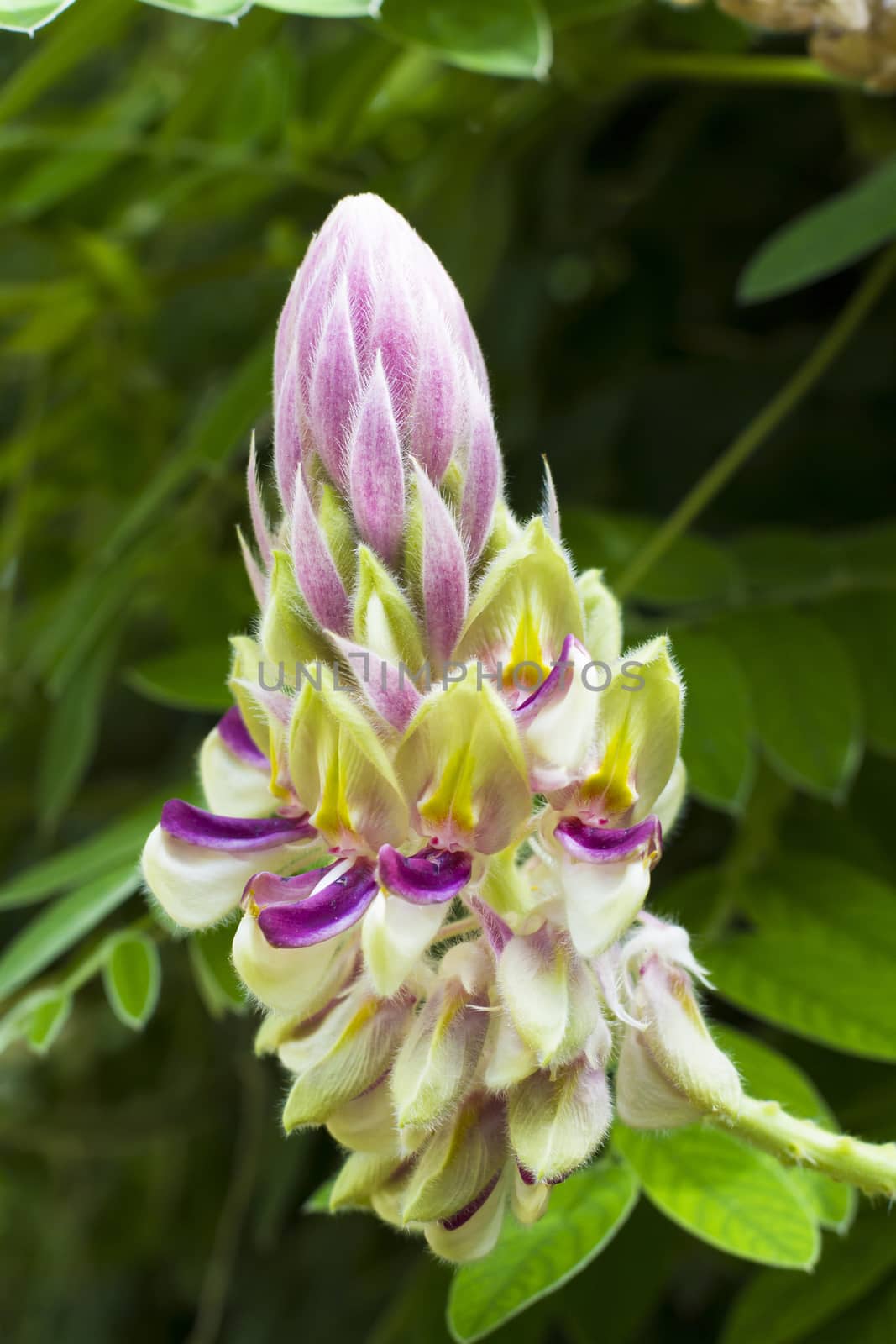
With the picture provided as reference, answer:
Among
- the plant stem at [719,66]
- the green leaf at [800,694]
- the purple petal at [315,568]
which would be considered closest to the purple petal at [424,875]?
the purple petal at [315,568]

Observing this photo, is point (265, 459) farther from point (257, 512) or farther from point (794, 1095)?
point (794, 1095)

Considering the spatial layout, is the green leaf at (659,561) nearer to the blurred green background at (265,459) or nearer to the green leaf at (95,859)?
the blurred green background at (265,459)

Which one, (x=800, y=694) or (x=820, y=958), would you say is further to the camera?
(x=800, y=694)

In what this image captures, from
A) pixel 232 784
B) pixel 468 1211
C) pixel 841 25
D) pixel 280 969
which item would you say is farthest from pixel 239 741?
pixel 841 25

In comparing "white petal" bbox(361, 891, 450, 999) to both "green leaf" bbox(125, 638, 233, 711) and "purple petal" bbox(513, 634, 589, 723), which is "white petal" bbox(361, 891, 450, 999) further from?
"green leaf" bbox(125, 638, 233, 711)

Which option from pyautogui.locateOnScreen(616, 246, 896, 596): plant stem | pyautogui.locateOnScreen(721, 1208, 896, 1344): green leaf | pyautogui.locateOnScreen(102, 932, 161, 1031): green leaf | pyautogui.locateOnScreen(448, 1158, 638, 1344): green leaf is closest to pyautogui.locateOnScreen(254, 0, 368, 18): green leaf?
pyautogui.locateOnScreen(616, 246, 896, 596): plant stem
